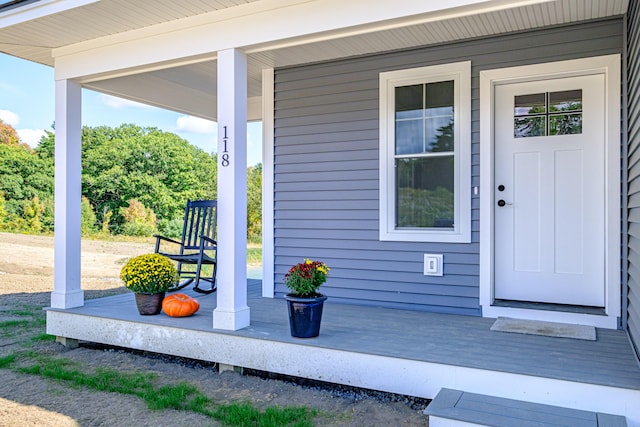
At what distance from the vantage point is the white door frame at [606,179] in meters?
3.44

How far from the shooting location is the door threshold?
11.7 feet

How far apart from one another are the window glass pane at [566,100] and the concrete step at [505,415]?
2257 millimetres

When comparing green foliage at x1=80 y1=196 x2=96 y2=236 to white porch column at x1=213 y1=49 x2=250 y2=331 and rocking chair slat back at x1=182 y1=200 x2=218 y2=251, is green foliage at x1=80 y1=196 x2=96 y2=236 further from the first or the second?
white porch column at x1=213 y1=49 x2=250 y2=331

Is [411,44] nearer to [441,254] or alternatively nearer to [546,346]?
[441,254]

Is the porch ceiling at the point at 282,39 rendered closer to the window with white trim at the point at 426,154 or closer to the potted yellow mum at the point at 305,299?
the window with white trim at the point at 426,154

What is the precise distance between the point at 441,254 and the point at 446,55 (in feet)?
5.30

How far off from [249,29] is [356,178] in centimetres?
162

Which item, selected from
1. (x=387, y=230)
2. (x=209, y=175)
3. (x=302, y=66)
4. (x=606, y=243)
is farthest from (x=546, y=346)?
(x=209, y=175)

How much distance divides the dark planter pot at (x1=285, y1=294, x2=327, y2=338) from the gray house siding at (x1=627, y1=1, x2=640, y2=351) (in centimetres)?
181

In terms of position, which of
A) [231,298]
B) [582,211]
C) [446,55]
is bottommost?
[231,298]

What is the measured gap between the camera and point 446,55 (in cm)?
403

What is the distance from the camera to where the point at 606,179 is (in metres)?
3.48

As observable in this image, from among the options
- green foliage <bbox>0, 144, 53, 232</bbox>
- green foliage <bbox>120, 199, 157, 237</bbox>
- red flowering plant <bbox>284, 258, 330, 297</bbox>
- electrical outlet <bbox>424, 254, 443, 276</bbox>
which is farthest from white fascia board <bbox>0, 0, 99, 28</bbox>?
green foliage <bbox>0, 144, 53, 232</bbox>

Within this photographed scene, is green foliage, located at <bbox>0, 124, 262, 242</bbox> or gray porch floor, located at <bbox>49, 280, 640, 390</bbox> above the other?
green foliage, located at <bbox>0, 124, 262, 242</bbox>
